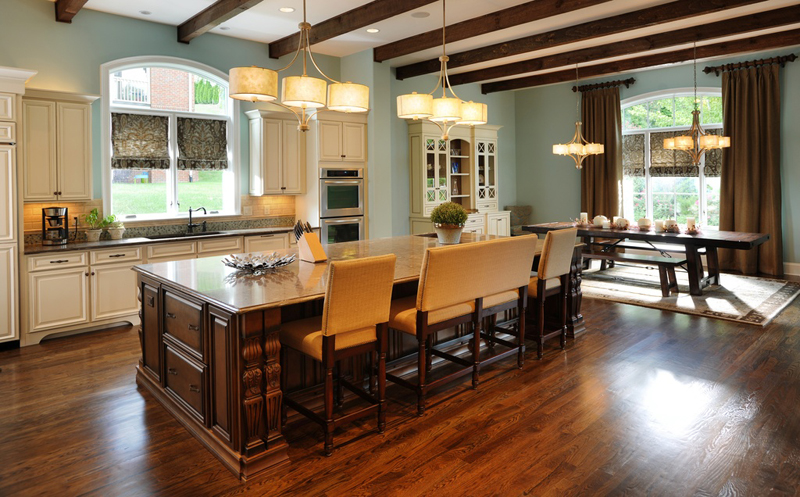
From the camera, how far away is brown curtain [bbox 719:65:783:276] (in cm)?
760

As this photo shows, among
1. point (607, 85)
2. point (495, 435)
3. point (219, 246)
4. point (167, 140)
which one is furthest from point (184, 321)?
point (607, 85)

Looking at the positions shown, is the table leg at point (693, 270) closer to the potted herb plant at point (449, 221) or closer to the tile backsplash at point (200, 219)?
the potted herb plant at point (449, 221)

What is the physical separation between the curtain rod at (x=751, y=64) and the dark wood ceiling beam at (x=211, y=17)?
680cm

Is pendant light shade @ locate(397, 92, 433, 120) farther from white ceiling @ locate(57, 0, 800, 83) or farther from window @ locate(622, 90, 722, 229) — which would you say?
window @ locate(622, 90, 722, 229)

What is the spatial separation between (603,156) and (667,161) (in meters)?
1.00

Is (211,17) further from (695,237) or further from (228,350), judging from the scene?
(695,237)

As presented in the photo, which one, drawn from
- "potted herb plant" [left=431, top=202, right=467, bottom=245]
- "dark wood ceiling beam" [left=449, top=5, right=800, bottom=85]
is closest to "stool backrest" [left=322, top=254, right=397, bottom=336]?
"potted herb plant" [left=431, top=202, right=467, bottom=245]

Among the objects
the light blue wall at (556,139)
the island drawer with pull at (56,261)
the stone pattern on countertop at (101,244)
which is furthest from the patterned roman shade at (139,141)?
the light blue wall at (556,139)

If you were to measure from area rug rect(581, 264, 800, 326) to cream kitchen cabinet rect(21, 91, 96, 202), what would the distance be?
5.70 metres

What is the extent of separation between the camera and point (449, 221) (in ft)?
14.1

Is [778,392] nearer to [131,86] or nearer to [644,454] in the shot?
[644,454]

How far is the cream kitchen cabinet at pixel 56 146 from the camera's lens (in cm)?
481

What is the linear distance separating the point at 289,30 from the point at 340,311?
4556mm

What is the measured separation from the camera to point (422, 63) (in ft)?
24.4
